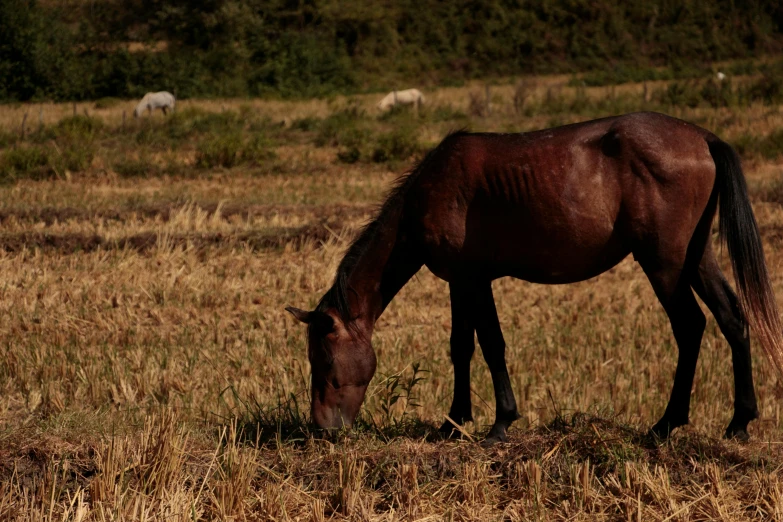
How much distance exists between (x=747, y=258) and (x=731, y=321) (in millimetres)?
352

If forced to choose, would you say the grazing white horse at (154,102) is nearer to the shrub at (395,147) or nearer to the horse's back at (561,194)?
the shrub at (395,147)

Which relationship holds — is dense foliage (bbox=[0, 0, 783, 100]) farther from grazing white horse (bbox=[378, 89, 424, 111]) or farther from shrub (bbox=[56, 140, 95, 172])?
shrub (bbox=[56, 140, 95, 172])

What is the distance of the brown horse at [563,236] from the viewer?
5273 mm

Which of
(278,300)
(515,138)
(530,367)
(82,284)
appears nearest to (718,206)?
(515,138)

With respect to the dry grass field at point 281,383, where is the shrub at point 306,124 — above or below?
below

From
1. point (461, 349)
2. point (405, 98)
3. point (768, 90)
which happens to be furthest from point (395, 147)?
point (461, 349)

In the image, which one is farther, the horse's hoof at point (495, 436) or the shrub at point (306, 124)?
the shrub at point (306, 124)

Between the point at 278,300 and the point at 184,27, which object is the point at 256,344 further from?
the point at 184,27

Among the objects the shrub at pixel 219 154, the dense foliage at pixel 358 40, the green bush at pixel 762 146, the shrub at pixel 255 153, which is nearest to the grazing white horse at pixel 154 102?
the dense foliage at pixel 358 40

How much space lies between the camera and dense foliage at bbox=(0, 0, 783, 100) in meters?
39.6

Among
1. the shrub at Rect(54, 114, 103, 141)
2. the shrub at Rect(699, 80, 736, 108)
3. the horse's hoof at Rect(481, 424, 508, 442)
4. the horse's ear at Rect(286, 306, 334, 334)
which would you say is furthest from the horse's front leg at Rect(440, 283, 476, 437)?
the shrub at Rect(699, 80, 736, 108)

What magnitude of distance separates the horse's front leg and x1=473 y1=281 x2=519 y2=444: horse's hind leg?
74 millimetres

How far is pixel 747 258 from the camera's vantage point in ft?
17.4

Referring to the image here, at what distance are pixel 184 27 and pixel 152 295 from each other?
39176mm
